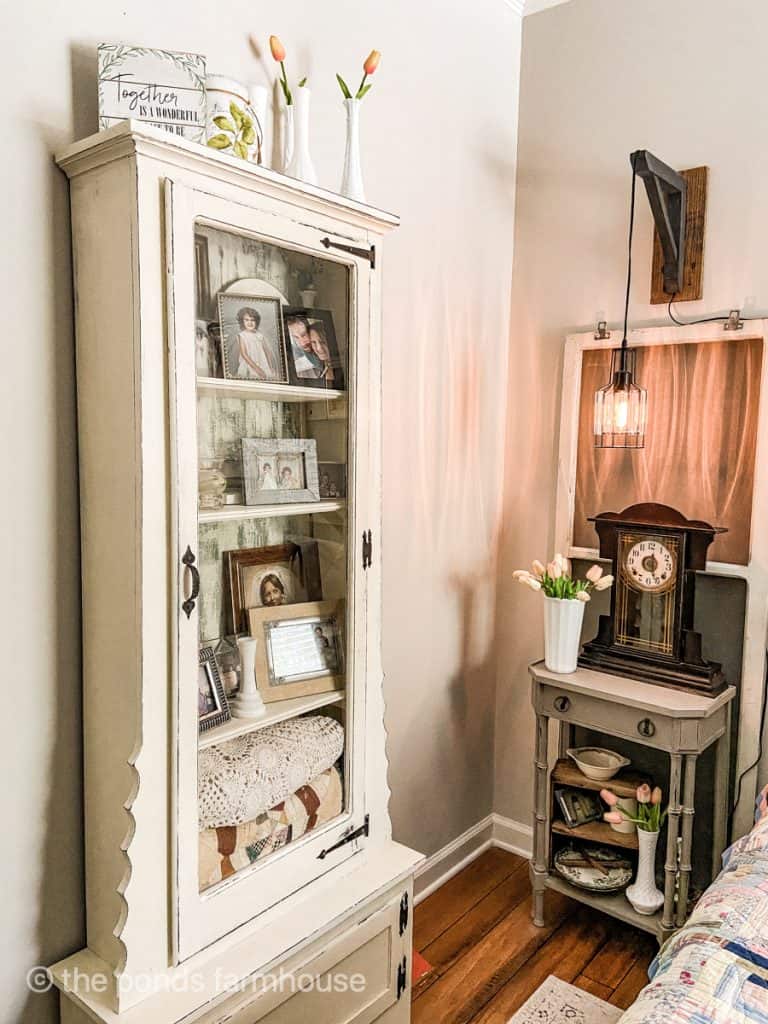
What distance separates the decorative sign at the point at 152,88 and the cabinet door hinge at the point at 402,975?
1773 mm

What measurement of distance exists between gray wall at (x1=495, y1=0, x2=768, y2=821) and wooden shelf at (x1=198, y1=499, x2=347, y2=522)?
118 centimetres

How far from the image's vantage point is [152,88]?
1349 mm

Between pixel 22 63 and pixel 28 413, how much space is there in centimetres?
59

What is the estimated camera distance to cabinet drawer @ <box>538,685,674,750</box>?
6.73 ft

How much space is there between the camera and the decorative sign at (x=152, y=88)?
1.33 metres

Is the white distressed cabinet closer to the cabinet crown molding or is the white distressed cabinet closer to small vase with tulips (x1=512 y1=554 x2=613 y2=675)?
the cabinet crown molding

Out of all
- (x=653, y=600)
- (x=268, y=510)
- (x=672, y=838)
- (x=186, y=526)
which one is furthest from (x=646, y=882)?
(x=186, y=526)

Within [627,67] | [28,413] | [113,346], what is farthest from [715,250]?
[28,413]

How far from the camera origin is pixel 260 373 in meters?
Answer: 1.51

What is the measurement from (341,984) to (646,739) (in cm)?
99

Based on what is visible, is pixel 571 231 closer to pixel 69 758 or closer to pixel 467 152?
pixel 467 152

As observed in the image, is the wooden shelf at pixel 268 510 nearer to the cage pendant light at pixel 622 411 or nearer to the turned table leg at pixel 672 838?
the cage pendant light at pixel 622 411

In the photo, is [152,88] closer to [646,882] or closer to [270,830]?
[270,830]

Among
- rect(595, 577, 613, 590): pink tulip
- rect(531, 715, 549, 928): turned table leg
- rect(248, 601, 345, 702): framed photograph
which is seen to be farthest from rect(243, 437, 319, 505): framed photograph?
rect(531, 715, 549, 928): turned table leg
